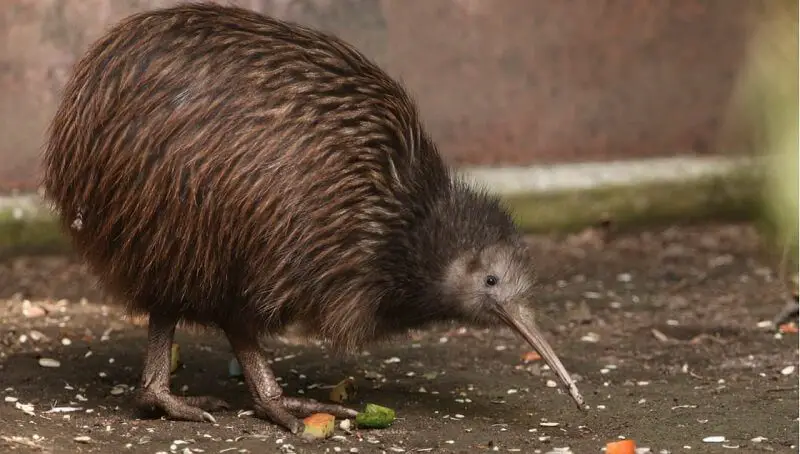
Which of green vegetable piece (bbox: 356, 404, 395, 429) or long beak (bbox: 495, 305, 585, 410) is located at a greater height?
long beak (bbox: 495, 305, 585, 410)

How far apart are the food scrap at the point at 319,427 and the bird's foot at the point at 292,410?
0.14 m

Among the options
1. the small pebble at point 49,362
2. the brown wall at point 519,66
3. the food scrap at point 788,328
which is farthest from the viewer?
the brown wall at point 519,66

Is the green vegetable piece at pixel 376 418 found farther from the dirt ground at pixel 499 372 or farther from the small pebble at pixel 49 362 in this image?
the small pebble at pixel 49 362

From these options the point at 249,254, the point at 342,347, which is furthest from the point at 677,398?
the point at 249,254

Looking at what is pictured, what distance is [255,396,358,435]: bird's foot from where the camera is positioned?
18.2ft

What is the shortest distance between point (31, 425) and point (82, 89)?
1.27 m

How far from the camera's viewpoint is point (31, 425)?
17.0ft

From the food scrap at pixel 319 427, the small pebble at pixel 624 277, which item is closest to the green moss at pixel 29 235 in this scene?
the food scrap at pixel 319 427

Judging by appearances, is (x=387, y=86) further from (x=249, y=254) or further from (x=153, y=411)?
(x=153, y=411)

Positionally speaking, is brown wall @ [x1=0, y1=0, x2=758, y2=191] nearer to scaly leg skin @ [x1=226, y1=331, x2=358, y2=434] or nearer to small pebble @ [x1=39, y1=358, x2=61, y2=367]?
small pebble @ [x1=39, y1=358, x2=61, y2=367]

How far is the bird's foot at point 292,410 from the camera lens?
18.2 feet

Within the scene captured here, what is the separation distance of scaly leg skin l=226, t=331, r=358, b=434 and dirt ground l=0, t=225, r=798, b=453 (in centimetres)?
8

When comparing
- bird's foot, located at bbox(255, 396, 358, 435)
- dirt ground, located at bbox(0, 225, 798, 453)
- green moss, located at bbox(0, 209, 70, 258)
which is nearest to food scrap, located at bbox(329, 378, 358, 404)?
dirt ground, located at bbox(0, 225, 798, 453)

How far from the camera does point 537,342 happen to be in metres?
5.48
